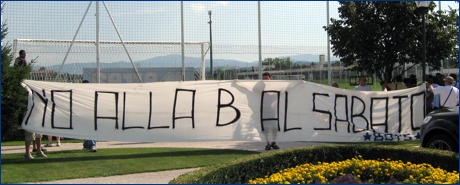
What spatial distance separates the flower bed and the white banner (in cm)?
371

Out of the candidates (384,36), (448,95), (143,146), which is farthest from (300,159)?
(384,36)

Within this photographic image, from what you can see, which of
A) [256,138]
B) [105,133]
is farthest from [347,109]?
[105,133]

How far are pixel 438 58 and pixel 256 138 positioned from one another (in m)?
7.56

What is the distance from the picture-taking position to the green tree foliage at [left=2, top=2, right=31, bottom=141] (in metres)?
10.1

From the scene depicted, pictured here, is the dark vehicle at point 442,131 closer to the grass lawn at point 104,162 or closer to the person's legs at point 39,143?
the grass lawn at point 104,162

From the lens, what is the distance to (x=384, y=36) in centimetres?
1516

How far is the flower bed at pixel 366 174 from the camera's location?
6.92 metres

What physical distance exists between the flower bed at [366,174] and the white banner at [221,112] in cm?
371

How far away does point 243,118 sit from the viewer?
37.1 feet

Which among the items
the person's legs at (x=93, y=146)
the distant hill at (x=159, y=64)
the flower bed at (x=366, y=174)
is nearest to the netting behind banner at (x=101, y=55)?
the distant hill at (x=159, y=64)

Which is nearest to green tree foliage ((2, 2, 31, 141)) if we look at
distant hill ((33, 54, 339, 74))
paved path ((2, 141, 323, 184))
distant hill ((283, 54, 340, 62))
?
paved path ((2, 141, 323, 184))

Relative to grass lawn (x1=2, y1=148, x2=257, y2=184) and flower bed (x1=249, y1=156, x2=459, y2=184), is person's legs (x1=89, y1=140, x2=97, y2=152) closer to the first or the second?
grass lawn (x1=2, y1=148, x2=257, y2=184)

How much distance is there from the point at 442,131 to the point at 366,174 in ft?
7.93

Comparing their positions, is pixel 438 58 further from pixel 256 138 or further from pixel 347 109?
pixel 256 138
